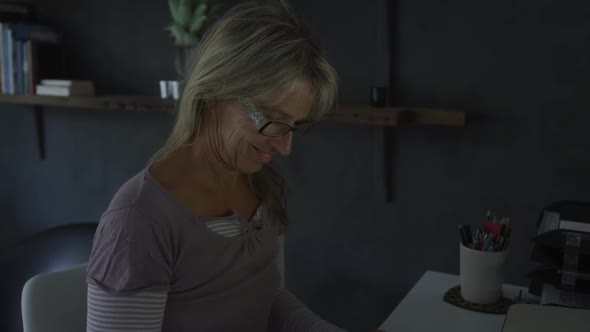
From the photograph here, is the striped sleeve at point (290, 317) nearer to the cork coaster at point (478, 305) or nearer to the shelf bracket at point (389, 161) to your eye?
the cork coaster at point (478, 305)

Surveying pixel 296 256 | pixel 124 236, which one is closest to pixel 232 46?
pixel 124 236

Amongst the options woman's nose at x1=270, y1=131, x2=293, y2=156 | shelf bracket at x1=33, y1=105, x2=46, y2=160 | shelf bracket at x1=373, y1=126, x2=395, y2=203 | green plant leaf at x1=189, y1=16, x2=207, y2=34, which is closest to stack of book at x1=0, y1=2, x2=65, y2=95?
shelf bracket at x1=33, y1=105, x2=46, y2=160

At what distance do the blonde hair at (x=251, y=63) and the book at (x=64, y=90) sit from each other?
148 cm

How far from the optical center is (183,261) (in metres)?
0.98

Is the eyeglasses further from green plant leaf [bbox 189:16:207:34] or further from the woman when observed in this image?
green plant leaf [bbox 189:16:207:34]

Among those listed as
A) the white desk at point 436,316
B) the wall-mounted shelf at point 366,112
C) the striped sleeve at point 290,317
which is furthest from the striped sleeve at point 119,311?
the wall-mounted shelf at point 366,112

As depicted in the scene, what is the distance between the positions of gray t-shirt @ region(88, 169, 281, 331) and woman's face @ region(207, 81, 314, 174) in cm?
13

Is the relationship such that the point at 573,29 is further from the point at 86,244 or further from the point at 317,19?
the point at 86,244

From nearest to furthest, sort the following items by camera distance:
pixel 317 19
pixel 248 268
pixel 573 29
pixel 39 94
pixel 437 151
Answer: pixel 248 268
pixel 573 29
pixel 437 151
pixel 317 19
pixel 39 94

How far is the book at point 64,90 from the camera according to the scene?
92.2 inches

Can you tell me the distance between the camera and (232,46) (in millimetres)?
929

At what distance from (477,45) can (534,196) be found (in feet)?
1.63

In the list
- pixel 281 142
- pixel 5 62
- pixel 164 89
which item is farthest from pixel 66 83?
pixel 281 142

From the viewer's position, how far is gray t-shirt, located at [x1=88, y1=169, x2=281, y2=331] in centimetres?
88
